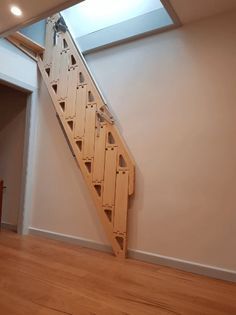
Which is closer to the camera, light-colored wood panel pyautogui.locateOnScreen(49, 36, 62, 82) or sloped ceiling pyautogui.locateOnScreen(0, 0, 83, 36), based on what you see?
sloped ceiling pyautogui.locateOnScreen(0, 0, 83, 36)

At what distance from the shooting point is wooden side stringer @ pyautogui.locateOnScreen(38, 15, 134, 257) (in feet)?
8.89

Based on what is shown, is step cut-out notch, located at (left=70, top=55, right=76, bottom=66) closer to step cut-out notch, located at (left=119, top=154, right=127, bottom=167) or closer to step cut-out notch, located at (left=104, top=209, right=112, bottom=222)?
step cut-out notch, located at (left=119, top=154, right=127, bottom=167)

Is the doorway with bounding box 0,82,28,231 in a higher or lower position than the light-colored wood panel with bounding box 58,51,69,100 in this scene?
lower

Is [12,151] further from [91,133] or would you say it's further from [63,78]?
[91,133]

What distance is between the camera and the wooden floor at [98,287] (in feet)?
5.54

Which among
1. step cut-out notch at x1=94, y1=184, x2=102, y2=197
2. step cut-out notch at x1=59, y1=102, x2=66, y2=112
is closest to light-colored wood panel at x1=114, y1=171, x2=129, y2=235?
step cut-out notch at x1=94, y1=184, x2=102, y2=197

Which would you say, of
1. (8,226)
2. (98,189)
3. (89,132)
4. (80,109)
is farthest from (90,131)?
(8,226)

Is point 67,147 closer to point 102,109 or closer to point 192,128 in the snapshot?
point 102,109

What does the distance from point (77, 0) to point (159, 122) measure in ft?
4.33

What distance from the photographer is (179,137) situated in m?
2.52

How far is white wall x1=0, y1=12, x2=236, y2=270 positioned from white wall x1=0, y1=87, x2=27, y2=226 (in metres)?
1.08

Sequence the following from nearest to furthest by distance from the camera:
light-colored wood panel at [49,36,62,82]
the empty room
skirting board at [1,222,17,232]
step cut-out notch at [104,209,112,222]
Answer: the empty room → step cut-out notch at [104,209,112,222] → light-colored wood panel at [49,36,62,82] → skirting board at [1,222,17,232]

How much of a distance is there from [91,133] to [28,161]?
110 cm

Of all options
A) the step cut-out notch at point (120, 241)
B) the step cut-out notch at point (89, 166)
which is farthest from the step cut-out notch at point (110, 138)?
the step cut-out notch at point (120, 241)
